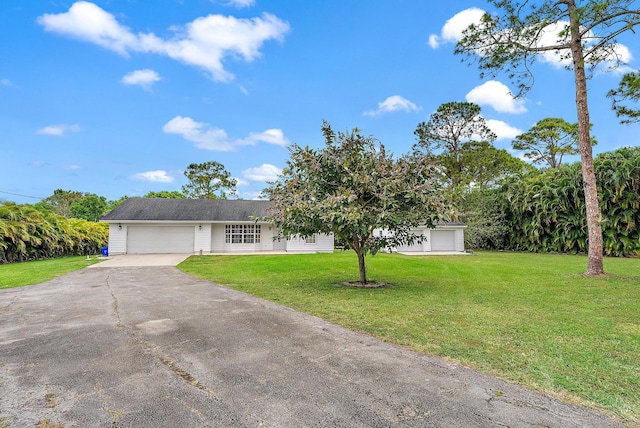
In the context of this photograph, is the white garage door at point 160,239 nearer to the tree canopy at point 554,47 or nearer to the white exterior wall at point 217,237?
the white exterior wall at point 217,237

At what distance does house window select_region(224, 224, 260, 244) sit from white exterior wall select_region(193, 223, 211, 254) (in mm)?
1343

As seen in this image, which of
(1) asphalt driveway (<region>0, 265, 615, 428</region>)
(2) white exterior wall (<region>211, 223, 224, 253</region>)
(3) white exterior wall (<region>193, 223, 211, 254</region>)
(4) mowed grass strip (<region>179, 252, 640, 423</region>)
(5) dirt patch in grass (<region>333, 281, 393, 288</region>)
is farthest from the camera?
(2) white exterior wall (<region>211, 223, 224, 253</region>)

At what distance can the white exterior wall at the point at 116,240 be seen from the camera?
19.6 metres

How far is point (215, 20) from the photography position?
1283 centimetres

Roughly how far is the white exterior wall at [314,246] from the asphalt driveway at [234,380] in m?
16.3

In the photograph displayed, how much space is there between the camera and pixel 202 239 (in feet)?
68.2

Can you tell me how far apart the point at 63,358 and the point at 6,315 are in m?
3.27

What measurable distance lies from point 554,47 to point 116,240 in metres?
22.9

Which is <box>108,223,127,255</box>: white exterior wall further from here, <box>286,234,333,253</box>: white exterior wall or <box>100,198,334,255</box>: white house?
<box>286,234,333,253</box>: white exterior wall

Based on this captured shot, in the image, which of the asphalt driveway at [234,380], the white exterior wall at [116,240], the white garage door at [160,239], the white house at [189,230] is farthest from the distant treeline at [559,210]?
the white exterior wall at [116,240]

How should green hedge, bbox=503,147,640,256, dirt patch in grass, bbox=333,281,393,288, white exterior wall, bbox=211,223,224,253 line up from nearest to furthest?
dirt patch in grass, bbox=333,281,393,288 → green hedge, bbox=503,147,640,256 → white exterior wall, bbox=211,223,224,253

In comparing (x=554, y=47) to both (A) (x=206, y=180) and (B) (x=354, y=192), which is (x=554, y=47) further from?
(A) (x=206, y=180)

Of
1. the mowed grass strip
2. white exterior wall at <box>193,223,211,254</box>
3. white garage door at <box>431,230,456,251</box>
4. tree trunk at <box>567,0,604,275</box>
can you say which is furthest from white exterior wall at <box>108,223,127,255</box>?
tree trunk at <box>567,0,604,275</box>

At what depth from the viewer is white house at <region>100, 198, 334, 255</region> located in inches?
787
